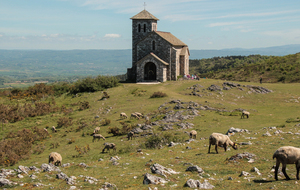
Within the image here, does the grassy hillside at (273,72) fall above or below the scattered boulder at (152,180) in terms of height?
above

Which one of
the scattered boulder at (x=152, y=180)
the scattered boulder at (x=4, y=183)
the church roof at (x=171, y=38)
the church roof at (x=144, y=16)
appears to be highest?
the church roof at (x=144, y=16)

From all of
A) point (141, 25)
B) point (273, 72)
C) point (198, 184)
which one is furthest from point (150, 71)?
point (198, 184)

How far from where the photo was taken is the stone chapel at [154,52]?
156ft

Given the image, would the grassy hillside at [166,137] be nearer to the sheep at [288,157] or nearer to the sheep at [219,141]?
the sheep at [219,141]

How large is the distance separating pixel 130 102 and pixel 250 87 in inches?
755

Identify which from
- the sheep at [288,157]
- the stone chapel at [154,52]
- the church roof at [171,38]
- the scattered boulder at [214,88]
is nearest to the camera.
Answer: the sheep at [288,157]

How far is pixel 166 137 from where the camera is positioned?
20297mm

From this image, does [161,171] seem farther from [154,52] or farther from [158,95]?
[154,52]

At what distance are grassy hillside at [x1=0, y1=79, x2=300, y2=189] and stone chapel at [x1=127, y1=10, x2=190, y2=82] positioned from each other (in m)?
4.61

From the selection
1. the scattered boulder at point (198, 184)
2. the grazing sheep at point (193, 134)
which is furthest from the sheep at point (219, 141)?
the grazing sheep at point (193, 134)

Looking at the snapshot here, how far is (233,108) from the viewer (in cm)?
3056

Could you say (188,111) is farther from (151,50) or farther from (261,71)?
(261,71)

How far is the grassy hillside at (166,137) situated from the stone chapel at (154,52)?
4611 millimetres

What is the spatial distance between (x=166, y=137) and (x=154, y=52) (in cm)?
3159
